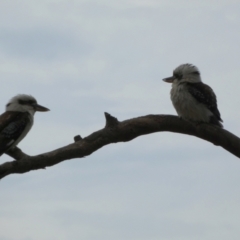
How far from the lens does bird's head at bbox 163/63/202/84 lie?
613cm

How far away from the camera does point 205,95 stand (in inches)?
226

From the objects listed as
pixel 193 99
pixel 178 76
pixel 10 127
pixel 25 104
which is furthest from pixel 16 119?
pixel 193 99

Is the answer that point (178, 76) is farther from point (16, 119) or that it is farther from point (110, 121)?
point (110, 121)

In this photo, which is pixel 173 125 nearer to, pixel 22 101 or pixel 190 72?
pixel 190 72

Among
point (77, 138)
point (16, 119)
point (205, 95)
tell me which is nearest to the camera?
point (77, 138)

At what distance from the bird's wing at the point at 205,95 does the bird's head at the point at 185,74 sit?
22cm

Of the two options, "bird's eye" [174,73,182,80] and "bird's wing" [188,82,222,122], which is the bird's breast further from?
"bird's eye" [174,73,182,80]

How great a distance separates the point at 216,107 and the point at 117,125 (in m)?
1.81

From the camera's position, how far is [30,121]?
6.34m

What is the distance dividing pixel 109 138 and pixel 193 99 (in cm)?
166

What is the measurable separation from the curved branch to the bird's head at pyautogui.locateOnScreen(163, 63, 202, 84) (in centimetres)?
191

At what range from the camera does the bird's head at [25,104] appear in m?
6.61

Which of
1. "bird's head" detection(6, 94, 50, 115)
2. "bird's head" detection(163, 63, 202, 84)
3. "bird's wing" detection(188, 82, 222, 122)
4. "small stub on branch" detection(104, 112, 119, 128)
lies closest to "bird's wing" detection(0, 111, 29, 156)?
"bird's head" detection(6, 94, 50, 115)

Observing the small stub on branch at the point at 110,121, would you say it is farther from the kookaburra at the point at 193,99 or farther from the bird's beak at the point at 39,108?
the bird's beak at the point at 39,108
